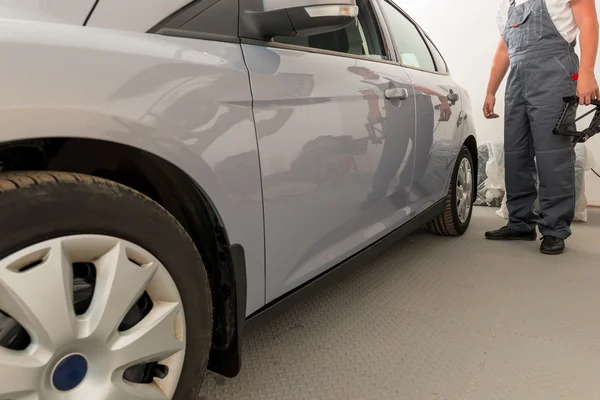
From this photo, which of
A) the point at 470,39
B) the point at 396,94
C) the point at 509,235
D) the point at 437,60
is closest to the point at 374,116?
the point at 396,94

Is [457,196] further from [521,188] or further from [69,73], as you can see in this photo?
[69,73]

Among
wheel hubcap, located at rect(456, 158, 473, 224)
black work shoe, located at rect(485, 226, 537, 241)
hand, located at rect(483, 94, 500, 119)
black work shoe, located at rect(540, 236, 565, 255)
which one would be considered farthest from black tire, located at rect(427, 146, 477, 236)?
black work shoe, located at rect(540, 236, 565, 255)

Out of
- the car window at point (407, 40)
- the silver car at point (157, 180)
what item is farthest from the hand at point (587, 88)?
the silver car at point (157, 180)

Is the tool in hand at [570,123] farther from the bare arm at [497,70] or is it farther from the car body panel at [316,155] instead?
the car body panel at [316,155]

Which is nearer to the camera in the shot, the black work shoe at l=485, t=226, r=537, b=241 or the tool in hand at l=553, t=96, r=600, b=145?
the tool in hand at l=553, t=96, r=600, b=145

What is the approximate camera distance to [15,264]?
0.58m

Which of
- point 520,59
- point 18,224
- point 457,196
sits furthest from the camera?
point 457,196

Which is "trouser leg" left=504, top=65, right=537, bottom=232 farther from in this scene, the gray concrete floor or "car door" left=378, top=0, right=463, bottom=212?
the gray concrete floor

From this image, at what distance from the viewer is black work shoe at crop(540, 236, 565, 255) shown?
218 centimetres

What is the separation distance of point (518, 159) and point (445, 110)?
0.62m

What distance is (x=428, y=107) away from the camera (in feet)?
5.96

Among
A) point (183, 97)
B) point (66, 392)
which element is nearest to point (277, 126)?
point (183, 97)

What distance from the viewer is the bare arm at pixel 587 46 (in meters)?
1.95

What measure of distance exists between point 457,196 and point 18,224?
7.16ft
